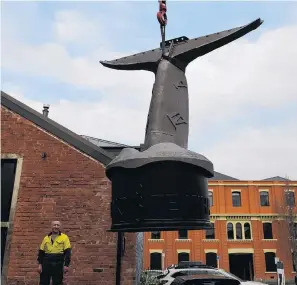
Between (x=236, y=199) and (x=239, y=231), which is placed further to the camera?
(x=236, y=199)

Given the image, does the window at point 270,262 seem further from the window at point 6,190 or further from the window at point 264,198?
the window at point 6,190

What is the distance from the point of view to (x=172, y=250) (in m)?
33.1

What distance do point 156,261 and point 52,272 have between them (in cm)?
2896

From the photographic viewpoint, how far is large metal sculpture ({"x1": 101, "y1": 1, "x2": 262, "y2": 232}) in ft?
12.2

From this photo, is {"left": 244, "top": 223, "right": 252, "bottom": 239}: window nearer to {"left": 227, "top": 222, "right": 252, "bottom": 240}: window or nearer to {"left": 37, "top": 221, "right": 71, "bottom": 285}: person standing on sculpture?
{"left": 227, "top": 222, "right": 252, "bottom": 240}: window

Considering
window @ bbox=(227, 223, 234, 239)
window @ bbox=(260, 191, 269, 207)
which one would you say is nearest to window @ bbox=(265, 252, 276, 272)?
window @ bbox=(227, 223, 234, 239)

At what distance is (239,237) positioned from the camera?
34.0m

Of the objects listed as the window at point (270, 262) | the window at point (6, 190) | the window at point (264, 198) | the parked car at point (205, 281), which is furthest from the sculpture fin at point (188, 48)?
the window at point (264, 198)

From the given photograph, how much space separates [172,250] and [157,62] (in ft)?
100

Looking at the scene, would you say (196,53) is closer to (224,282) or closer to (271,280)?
(224,282)

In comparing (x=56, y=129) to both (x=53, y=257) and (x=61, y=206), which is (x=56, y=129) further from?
(x=53, y=257)

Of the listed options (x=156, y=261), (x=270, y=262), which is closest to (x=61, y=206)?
(x=156, y=261)

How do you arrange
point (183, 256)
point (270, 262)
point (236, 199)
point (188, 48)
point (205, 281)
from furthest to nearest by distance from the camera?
point (236, 199) < point (183, 256) < point (270, 262) < point (205, 281) < point (188, 48)

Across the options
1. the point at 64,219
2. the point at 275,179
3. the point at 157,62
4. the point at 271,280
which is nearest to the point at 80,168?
the point at 64,219
